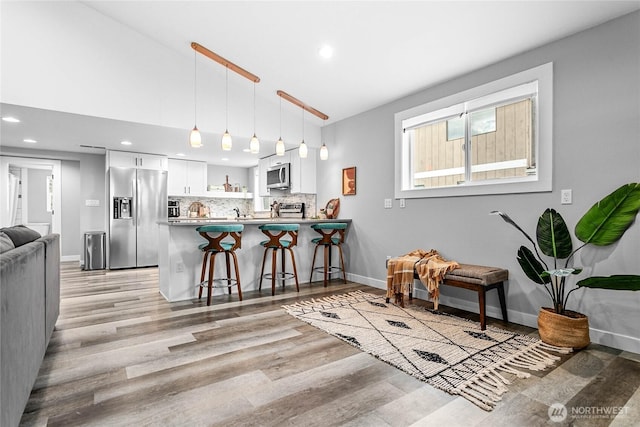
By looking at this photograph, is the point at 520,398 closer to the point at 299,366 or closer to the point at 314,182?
the point at 299,366

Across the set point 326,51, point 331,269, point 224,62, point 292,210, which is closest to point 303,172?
point 292,210

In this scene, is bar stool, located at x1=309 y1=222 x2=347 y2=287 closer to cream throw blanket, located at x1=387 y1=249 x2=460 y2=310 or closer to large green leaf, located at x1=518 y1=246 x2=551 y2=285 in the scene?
cream throw blanket, located at x1=387 y1=249 x2=460 y2=310

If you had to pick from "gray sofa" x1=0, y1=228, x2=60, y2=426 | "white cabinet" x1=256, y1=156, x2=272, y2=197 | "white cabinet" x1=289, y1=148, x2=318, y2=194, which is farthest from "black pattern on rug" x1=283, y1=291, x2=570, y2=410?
"white cabinet" x1=256, y1=156, x2=272, y2=197

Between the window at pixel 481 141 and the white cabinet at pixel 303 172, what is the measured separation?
1817 mm

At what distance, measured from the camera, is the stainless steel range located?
231 inches

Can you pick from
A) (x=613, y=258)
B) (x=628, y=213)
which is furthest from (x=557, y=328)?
(x=628, y=213)

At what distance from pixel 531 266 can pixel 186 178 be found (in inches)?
250

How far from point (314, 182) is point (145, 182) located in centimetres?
325

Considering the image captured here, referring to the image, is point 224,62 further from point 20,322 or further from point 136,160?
point 20,322

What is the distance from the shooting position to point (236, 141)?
5.19 m

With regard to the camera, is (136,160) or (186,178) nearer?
(136,160)

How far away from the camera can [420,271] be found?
3.34 m

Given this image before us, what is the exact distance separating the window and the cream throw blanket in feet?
2.44

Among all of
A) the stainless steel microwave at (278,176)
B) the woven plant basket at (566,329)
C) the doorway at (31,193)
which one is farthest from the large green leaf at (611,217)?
the doorway at (31,193)
